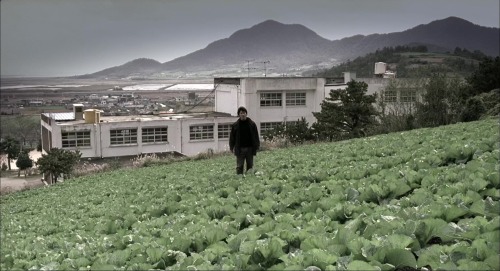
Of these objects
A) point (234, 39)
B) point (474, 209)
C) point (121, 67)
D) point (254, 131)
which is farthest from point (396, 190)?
point (234, 39)

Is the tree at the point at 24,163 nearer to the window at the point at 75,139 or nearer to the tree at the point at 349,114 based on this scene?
the window at the point at 75,139

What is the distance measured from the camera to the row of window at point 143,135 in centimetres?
5881

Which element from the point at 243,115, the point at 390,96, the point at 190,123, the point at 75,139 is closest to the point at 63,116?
the point at 75,139

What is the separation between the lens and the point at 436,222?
15.3ft

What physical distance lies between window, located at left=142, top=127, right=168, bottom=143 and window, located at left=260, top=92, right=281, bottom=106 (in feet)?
39.7

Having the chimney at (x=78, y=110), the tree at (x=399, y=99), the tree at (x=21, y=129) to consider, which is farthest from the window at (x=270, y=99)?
the tree at (x=21, y=129)

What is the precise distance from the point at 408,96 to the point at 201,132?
2511 centimetres

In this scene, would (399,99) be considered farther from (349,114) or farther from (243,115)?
(243,115)

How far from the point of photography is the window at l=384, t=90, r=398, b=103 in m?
48.6

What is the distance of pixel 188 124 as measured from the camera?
62.6 m

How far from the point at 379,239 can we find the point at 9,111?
281 ft


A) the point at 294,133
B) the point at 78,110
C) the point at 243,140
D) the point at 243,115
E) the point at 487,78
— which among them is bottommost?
the point at 294,133

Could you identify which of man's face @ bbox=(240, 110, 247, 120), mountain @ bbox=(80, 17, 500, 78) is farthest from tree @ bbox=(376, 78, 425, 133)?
mountain @ bbox=(80, 17, 500, 78)

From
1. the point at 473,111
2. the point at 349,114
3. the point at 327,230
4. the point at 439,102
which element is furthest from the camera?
the point at 349,114
